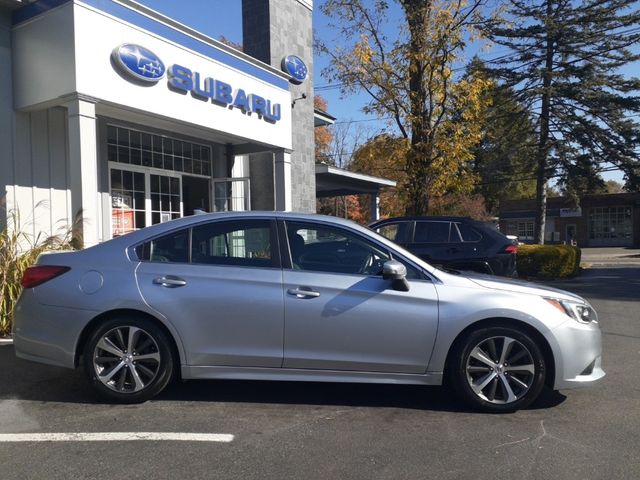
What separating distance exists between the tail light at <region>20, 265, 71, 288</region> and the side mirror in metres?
2.66

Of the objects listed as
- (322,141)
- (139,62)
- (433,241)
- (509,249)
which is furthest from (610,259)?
(139,62)

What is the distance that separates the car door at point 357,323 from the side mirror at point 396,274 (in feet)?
0.15

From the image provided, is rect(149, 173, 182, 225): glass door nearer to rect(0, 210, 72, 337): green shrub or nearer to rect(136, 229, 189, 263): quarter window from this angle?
rect(0, 210, 72, 337): green shrub

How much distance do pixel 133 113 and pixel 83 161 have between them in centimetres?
181

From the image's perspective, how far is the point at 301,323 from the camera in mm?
4480

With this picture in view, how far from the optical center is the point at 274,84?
40.5ft

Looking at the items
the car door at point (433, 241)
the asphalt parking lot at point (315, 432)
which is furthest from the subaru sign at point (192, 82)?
the asphalt parking lot at point (315, 432)

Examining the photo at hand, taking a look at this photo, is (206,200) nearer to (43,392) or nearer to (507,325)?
(43,392)

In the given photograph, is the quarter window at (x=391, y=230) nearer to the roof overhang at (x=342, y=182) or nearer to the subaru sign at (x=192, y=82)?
the subaru sign at (x=192, y=82)

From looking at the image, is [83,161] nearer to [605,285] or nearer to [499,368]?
[499,368]

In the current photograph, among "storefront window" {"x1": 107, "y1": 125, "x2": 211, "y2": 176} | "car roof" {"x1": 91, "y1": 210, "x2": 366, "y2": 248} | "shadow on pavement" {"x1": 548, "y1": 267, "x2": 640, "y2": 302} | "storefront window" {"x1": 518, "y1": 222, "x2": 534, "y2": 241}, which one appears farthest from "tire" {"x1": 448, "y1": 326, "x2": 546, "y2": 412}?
"storefront window" {"x1": 518, "y1": 222, "x2": 534, "y2": 241}

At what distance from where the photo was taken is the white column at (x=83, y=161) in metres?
8.05

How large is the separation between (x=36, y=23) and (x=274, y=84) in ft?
16.8

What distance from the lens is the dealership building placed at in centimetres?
820
